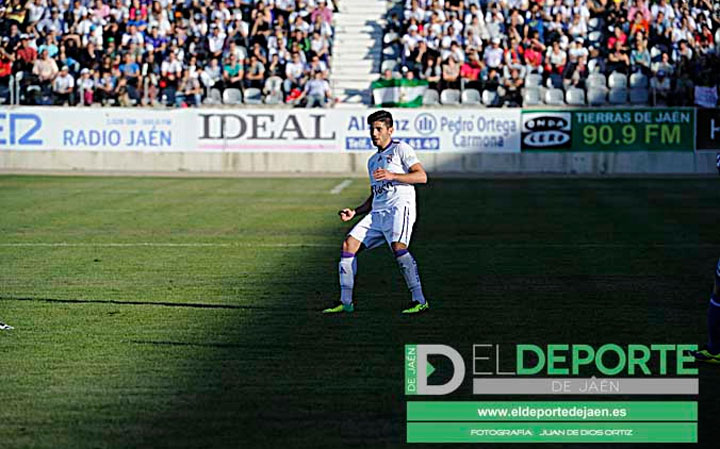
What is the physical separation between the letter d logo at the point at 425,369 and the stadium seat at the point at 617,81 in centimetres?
2987

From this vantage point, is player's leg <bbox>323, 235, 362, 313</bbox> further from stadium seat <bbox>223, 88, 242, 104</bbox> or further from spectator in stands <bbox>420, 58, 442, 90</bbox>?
stadium seat <bbox>223, 88, 242, 104</bbox>

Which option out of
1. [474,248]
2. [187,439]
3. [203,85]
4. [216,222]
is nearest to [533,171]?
[203,85]

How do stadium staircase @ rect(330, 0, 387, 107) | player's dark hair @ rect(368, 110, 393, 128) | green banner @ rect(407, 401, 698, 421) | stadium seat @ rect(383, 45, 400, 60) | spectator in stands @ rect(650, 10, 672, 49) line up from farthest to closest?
stadium seat @ rect(383, 45, 400, 60)
stadium staircase @ rect(330, 0, 387, 107)
spectator in stands @ rect(650, 10, 672, 49)
player's dark hair @ rect(368, 110, 393, 128)
green banner @ rect(407, 401, 698, 421)

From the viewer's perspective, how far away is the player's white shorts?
1114 centimetres

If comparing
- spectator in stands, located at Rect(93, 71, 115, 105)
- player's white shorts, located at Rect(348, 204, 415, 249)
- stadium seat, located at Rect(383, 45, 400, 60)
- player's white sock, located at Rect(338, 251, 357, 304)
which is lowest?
player's white sock, located at Rect(338, 251, 357, 304)

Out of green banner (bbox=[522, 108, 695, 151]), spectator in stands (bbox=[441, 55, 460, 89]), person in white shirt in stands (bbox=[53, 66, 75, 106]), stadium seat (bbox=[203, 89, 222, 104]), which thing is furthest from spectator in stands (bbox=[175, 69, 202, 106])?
green banner (bbox=[522, 108, 695, 151])

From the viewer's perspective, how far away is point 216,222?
69.8ft

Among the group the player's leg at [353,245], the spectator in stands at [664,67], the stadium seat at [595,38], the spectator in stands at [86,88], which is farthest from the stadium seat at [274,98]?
the player's leg at [353,245]

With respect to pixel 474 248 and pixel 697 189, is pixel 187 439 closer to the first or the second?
pixel 474 248

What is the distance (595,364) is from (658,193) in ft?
66.1

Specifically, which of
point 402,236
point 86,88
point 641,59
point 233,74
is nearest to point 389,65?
point 233,74

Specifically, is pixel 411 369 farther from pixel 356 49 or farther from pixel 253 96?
pixel 356 49

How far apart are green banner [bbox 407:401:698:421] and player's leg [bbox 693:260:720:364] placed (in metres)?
1.23

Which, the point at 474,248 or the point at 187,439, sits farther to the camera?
the point at 474,248
